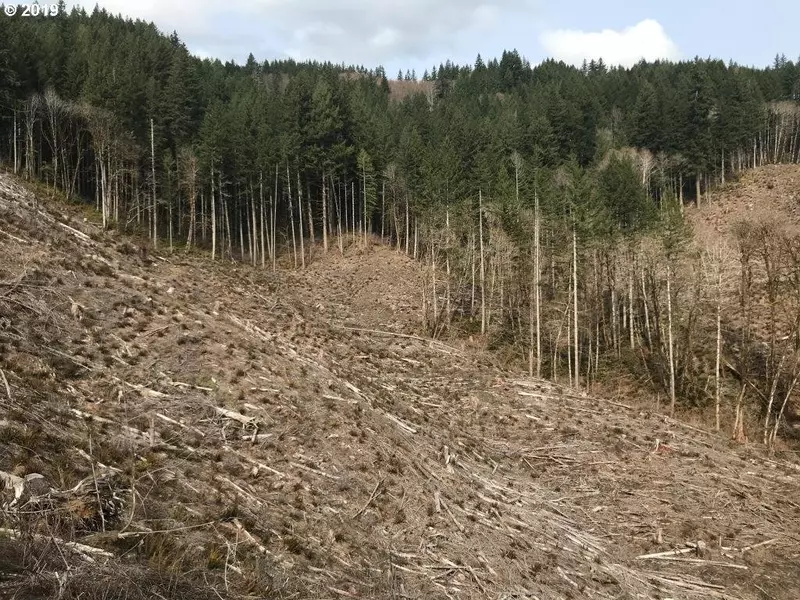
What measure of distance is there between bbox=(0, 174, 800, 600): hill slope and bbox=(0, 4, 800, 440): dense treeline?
13043mm

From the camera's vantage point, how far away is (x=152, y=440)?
8227 mm

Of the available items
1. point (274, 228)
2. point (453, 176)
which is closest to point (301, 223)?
point (274, 228)

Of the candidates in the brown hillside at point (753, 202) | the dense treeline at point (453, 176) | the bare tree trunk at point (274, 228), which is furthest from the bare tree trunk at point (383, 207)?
the brown hillside at point (753, 202)

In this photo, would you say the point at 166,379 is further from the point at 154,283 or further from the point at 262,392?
the point at 154,283

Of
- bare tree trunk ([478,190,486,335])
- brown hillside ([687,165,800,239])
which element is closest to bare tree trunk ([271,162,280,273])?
bare tree trunk ([478,190,486,335])

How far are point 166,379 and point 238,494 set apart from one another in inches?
140

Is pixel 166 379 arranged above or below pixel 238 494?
above

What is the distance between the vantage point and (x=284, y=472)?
9148 millimetres


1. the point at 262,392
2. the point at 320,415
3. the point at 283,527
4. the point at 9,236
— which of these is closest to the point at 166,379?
the point at 262,392

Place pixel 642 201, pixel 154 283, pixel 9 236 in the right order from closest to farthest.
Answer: pixel 9 236
pixel 154 283
pixel 642 201

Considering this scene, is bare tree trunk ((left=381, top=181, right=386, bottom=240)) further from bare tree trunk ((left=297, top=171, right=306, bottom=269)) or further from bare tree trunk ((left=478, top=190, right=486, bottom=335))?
bare tree trunk ((left=478, top=190, right=486, bottom=335))

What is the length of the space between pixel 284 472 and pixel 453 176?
38530mm

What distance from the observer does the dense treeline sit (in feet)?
113

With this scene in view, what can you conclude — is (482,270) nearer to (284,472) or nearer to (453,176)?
(453,176)
